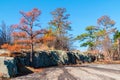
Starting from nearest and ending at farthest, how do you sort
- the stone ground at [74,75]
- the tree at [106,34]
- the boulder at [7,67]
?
1. the stone ground at [74,75]
2. the boulder at [7,67]
3. the tree at [106,34]

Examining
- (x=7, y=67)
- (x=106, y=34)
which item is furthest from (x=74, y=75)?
(x=106, y=34)

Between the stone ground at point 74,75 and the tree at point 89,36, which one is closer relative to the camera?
the stone ground at point 74,75

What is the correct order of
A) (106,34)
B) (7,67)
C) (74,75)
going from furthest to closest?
(106,34) → (7,67) → (74,75)

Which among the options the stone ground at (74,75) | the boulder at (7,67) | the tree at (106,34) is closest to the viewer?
the stone ground at (74,75)

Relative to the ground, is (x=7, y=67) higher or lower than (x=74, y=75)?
higher

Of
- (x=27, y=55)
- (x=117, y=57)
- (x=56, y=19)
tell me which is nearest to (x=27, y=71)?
(x=27, y=55)

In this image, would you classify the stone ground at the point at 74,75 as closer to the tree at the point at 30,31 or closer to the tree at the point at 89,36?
the tree at the point at 30,31

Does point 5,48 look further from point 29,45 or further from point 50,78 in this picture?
point 50,78

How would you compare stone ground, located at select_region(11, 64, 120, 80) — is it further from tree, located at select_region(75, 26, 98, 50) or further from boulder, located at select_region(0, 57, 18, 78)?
tree, located at select_region(75, 26, 98, 50)

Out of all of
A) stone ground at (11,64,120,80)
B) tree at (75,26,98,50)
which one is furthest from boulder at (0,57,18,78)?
tree at (75,26,98,50)

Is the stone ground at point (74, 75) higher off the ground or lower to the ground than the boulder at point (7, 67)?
lower

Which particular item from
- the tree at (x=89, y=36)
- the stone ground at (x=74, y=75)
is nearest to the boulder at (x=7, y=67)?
the stone ground at (x=74, y=75)

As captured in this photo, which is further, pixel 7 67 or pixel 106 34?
pixel 106 34

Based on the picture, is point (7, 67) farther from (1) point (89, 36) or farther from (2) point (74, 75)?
(1) point (89, 36)
